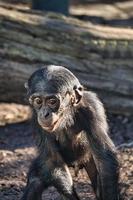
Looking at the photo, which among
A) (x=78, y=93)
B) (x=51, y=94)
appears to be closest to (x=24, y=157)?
(x=78, y=93)

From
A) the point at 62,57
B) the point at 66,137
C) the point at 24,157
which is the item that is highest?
the point at 62,57

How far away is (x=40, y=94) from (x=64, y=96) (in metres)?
0.25

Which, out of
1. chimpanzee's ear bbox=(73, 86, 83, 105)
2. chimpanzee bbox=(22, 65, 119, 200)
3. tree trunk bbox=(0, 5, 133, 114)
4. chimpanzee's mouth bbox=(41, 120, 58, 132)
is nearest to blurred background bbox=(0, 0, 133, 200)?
tree trunk bbox=(0, 5, 133, 114)

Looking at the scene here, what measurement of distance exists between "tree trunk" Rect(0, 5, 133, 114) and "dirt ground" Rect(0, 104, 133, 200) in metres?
0.46

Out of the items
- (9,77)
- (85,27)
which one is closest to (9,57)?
(9,77)

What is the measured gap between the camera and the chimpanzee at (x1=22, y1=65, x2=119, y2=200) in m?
6.09

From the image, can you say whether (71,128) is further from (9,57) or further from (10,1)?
(10,1)

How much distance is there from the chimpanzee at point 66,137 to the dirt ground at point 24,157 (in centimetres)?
51

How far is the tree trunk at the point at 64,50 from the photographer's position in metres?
8.23

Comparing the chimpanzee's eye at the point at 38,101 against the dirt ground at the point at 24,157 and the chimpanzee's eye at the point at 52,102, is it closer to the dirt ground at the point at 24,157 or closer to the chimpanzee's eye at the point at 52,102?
the chimpanzee's eye at the point at 52,102

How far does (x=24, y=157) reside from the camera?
794 centimetres

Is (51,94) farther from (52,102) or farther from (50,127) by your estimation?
(50,127)

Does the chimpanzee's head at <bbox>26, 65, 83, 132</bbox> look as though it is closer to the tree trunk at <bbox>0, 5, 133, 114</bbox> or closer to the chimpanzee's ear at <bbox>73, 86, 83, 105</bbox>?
the chimpanzee's ear at <bbox>73, 86, 83, 105</bbox>

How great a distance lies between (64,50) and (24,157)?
1.32 metres
